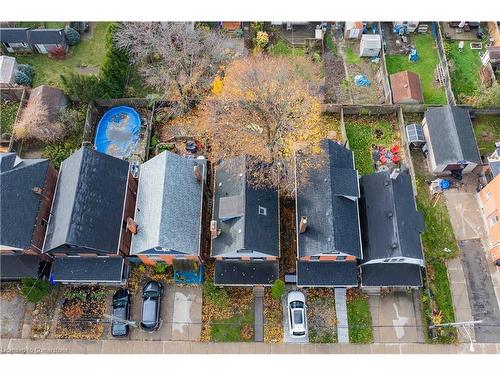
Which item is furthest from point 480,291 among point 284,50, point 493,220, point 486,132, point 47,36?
point 47,36

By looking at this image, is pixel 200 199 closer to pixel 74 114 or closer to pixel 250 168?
pixel 250 168

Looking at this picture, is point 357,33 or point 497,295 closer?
point 497,295

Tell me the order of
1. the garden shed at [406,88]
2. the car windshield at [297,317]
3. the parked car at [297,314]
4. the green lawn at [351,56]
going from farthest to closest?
the green lawn at [351,56] < the garden shed at [406,88] < the car windshield at [297,317] < the parked car at [297,314]

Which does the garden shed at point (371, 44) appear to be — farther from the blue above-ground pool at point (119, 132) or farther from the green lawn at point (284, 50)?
the blue above-ground pool at point (119, 132)

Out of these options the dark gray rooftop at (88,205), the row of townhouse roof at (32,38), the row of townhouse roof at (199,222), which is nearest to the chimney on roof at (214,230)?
the row of townhouse roof at (199,222)

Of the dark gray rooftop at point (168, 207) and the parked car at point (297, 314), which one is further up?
the dark gray rooftop at point (168, 207)

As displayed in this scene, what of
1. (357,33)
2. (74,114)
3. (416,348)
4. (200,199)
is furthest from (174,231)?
(357,33)

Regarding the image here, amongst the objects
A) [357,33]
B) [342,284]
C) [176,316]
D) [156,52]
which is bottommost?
[176,316]

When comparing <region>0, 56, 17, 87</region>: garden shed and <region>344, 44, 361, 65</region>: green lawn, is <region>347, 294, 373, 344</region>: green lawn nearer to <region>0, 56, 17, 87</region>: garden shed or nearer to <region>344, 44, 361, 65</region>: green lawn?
<region>344, 44, 361, 65</region>: green lawn
